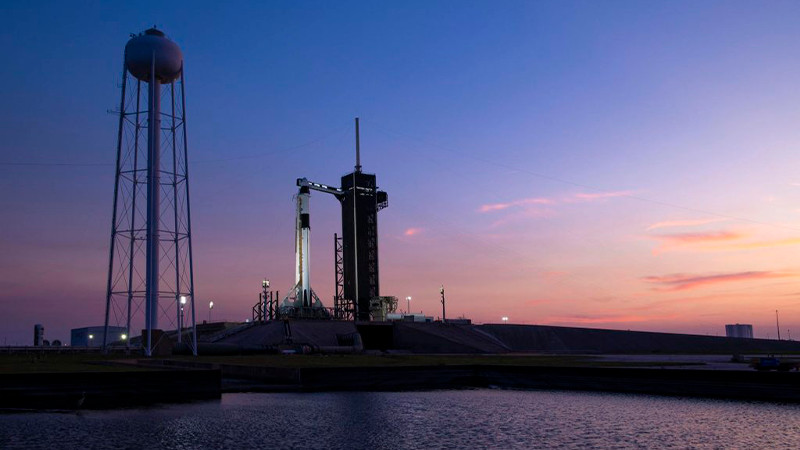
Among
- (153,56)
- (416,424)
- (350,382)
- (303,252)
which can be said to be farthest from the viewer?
(303,252)

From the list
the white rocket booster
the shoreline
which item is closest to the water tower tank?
the shoreline

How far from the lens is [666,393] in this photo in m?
31.9

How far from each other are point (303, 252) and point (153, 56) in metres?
43.1

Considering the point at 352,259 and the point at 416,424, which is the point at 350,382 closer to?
the point at 416,424

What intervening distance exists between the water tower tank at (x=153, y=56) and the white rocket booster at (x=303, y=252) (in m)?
38.3

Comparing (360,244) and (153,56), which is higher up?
(153,56)

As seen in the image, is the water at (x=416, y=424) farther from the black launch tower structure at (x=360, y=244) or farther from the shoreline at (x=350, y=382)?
the black launch tower structure at (x=360, y=244)

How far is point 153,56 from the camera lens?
6247 cm

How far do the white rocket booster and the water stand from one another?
69000 mm

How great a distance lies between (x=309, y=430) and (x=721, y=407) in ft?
53.9

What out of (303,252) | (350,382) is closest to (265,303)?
(303,252)

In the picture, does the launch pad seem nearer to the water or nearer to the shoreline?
the shoreline

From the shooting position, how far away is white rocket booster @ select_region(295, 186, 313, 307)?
99.1 metres

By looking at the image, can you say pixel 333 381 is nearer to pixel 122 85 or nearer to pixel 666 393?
pixel 666 393
